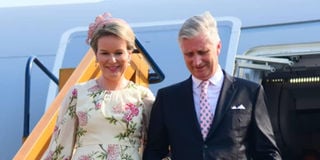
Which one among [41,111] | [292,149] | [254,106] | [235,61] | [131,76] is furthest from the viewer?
[292,149]

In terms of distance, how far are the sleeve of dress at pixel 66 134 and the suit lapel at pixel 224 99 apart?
66 centimetres

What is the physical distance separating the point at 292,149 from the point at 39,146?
15.2 ft

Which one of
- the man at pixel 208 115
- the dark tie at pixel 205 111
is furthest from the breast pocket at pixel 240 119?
the dark tie at pixel 205 111

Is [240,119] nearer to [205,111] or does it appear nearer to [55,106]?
[205,111]

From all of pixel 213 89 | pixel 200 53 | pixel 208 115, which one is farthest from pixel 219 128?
pixel 200 53

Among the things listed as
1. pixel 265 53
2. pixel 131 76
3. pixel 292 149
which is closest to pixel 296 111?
pixel 292 149

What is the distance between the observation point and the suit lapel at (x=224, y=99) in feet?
8.90

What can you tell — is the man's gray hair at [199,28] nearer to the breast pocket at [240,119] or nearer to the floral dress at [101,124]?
the breast pocket at [240,119]

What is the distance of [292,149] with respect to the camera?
7.51m

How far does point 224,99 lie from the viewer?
2770 millimetres

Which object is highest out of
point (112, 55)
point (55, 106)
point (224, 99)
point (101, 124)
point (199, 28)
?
point (199, 28)

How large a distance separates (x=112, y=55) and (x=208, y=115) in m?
0.50

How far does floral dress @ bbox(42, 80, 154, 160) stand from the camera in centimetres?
288

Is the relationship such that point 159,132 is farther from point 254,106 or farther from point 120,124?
point 254,106
